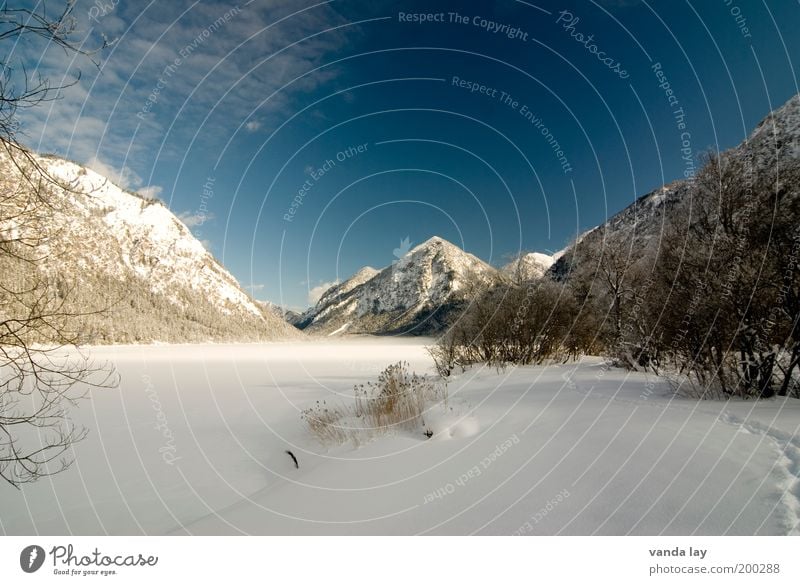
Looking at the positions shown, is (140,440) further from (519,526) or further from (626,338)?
(626,338)

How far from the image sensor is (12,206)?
405 centimetres

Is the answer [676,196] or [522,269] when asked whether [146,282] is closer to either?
[522,269]

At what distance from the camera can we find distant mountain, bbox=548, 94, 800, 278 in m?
8.85

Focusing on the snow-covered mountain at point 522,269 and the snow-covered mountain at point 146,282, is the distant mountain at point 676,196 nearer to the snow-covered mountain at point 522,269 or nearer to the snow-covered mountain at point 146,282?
the snow-covered mountain at point 522,269

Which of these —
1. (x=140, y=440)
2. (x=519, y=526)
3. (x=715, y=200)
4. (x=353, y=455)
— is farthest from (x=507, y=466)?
(x=140, y=440)

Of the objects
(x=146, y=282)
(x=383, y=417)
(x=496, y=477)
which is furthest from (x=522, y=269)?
(x=146, y=282)

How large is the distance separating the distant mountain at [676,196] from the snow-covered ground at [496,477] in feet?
18.1

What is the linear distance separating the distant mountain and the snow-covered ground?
5517 mm

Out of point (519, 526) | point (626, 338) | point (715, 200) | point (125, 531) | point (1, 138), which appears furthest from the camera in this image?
point (626, 338)

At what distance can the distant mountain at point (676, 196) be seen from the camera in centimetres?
885

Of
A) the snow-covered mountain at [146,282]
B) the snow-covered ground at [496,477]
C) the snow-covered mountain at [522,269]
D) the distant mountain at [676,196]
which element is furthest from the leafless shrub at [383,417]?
the snow-covered mountain at [146,282]

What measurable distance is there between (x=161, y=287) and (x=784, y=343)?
197777 mm

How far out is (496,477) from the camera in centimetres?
386

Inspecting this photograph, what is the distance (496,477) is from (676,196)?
1483cm
